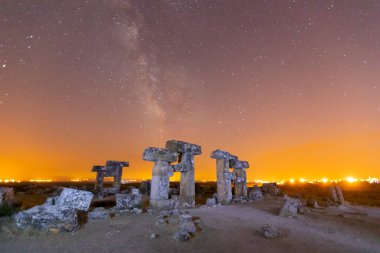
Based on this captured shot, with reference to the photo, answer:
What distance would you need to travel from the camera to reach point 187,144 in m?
13.0

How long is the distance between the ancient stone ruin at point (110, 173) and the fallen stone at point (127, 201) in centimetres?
1093

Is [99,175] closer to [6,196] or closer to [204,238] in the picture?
[6,196]

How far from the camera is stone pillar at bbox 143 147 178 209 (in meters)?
11.2

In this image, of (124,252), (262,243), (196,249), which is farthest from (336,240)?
(124,252)

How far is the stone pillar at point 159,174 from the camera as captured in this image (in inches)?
440

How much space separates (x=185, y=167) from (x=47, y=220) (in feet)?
23.3

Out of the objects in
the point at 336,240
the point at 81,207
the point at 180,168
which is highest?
the point at 180,168

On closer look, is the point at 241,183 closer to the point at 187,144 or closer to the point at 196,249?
A: the point at 187,144

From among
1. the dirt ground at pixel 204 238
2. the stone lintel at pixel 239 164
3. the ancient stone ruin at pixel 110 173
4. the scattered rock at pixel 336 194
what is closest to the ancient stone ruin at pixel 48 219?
the dirt ground at pixel 204 238

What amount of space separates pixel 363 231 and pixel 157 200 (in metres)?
8.52

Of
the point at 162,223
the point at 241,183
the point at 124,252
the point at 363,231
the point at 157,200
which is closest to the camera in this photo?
the point at 124,252

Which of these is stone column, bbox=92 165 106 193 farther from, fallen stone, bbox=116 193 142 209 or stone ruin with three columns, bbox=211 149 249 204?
stone ruin with three columns, bbox=211 149 249 204

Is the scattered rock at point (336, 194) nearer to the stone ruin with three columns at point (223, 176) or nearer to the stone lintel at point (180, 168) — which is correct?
the stone ruin with three columns at point (223, 176)

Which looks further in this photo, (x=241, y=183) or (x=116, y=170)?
(x=116, y=170)
